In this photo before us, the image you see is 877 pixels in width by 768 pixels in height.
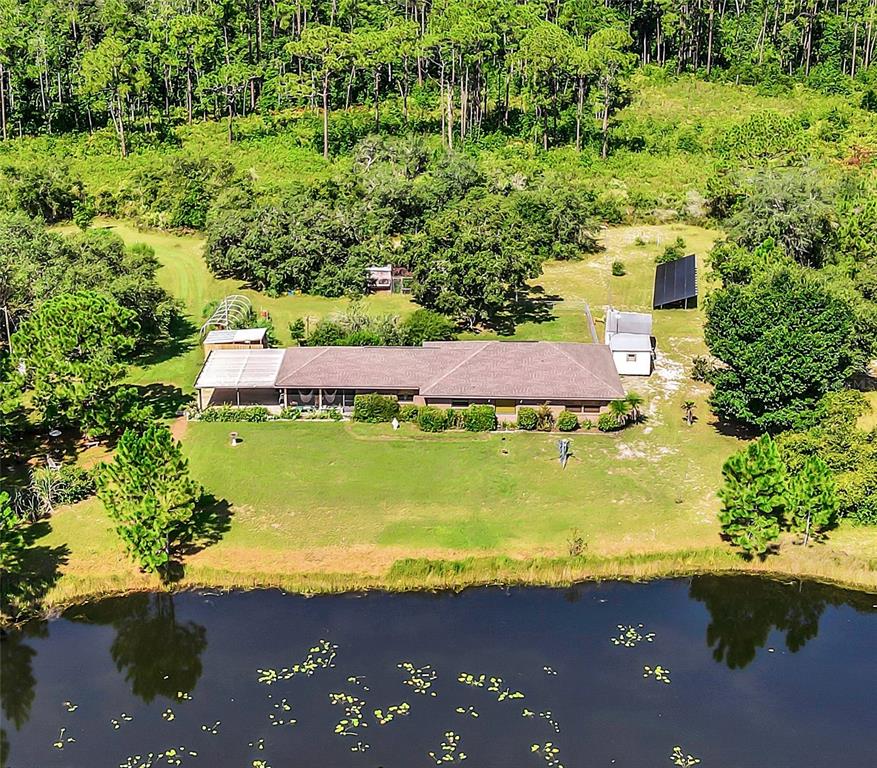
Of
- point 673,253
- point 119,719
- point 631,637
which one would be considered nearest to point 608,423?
point 631,637

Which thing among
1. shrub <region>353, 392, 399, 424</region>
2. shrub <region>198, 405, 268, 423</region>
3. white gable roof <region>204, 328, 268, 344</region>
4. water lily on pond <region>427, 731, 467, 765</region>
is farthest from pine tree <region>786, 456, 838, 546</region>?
white gable roof <region>204, 328, 268, 344</region>

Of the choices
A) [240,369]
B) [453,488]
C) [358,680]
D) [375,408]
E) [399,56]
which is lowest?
[358,680]

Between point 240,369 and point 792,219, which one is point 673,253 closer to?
point 792,219

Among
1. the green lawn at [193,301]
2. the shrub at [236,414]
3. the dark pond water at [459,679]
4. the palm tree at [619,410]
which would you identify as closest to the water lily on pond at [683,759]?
the dark pond water at [459,679]

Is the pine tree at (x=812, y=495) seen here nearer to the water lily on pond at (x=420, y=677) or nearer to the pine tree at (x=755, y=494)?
the pine tree at (x=755, y=494)

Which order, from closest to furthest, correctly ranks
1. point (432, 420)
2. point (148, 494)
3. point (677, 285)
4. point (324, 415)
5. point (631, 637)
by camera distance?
point (631, 637) < point (148, 494) < point (432, 420) < point (324, 415) < point (677, 285)

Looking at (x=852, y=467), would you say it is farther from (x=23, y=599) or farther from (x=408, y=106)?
(x=408, y=106)

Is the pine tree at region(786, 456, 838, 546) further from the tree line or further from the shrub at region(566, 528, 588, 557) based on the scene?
the tree line
